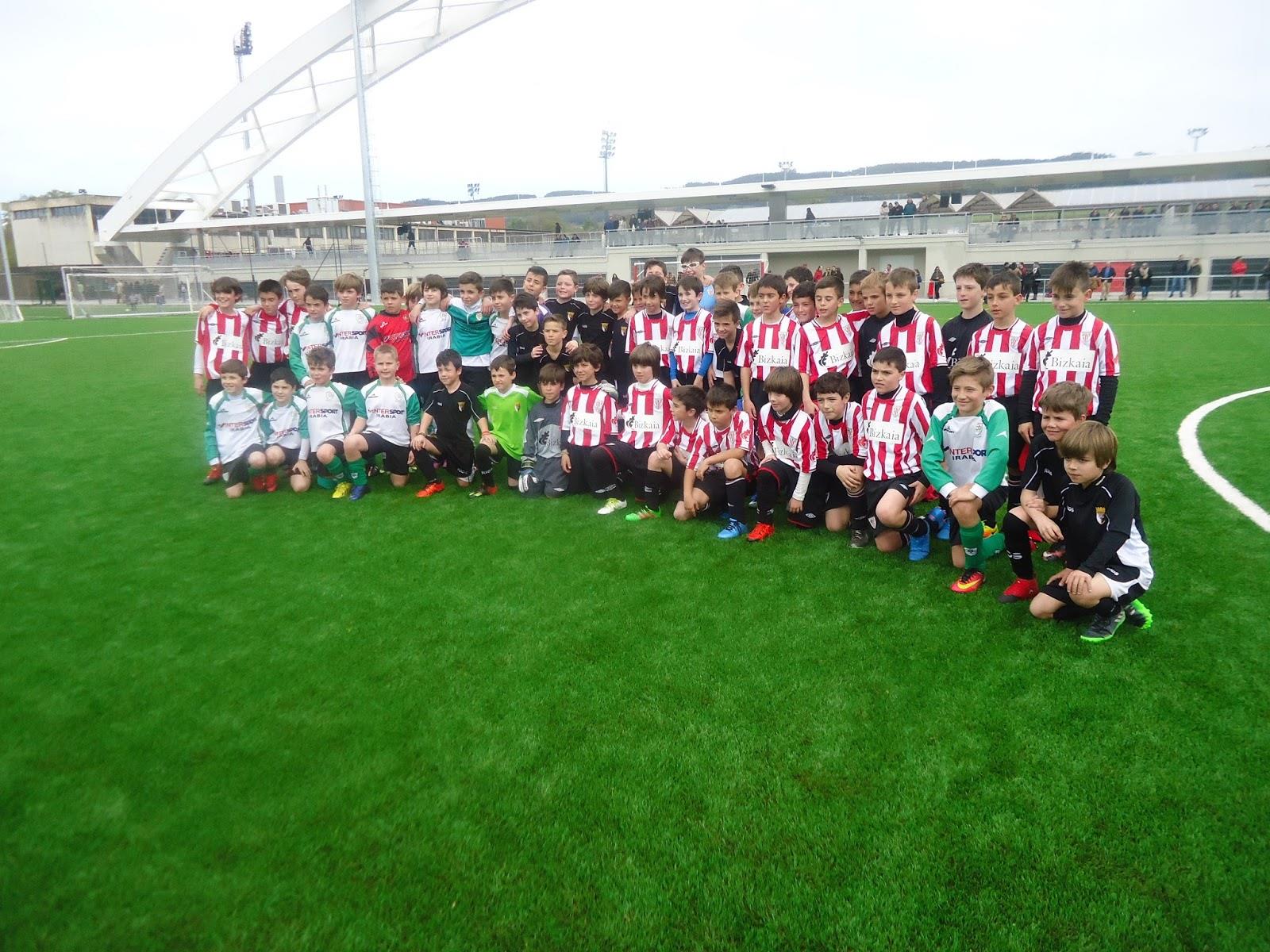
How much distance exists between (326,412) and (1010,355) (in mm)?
5065

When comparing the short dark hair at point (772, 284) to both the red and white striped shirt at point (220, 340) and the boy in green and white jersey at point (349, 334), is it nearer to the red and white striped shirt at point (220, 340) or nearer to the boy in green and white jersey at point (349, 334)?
the boy in green and white jersey at point (349, 334)

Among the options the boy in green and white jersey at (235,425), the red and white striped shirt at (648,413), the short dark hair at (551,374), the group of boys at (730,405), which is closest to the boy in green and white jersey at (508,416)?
the group of boys at (730,405)

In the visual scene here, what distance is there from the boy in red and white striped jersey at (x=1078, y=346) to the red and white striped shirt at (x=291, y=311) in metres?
5.98

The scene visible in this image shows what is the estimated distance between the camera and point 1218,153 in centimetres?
3766

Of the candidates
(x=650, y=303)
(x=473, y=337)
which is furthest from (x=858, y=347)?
(x=473, y=337)

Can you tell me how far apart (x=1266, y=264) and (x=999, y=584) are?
3219 centimetres

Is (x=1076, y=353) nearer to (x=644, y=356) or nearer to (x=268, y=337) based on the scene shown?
(x=644, y=356)

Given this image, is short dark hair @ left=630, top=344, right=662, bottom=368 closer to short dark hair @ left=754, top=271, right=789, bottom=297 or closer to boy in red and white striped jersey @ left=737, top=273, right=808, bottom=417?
boy in red and white striped jersey @ left=737, top=273, right=808, bottom=417

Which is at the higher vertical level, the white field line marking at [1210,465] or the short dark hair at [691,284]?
the short dark hair at [691,284]

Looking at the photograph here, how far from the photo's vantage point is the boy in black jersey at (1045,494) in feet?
12.2

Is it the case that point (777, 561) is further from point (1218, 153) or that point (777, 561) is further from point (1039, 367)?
point (1218, 153)

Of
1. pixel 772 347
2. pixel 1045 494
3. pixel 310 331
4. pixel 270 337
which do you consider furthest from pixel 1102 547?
pixel 270 337

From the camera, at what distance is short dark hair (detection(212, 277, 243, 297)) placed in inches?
248

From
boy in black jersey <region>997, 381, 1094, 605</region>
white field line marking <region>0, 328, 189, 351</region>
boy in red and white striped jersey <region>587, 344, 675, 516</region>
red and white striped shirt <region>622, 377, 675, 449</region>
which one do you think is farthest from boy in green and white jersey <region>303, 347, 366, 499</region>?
white field line marking <region>0, 328, 189, 351</region>
